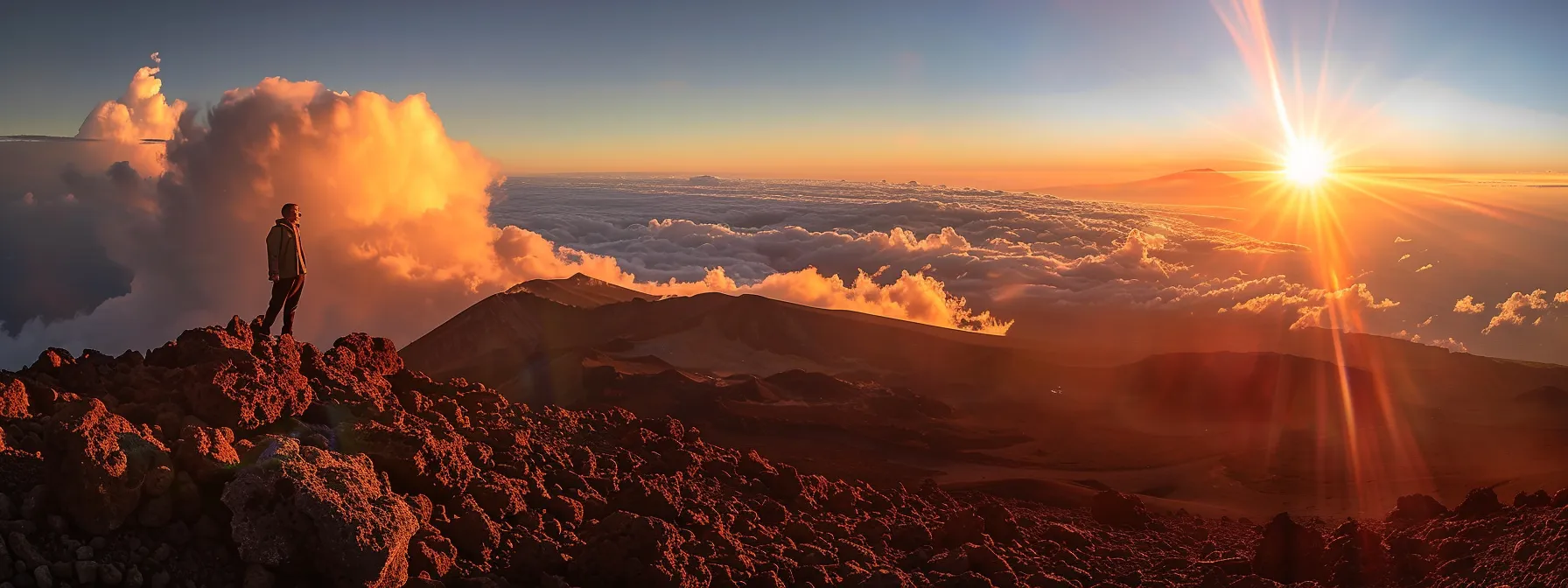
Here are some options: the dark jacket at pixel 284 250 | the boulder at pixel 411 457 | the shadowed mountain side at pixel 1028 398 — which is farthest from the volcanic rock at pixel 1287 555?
the dark jacket at pixel 284 250

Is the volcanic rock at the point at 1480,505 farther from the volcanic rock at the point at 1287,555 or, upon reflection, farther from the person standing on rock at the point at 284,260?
the person standing on rock at the point at 284,260

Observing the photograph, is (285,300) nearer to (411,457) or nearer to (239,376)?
(239,376)

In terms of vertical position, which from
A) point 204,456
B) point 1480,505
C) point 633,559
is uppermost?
point 204,456

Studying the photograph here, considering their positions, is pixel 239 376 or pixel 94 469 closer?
pixel 94 469

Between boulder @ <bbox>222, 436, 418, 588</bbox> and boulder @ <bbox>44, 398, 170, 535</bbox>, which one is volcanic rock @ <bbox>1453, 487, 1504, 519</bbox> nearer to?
boulder @ <bbox>222, 436, 418, 588</bbox>

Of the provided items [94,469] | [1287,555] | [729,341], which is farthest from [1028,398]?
[94,469]

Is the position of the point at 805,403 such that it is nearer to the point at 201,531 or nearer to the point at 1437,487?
the point at 1437,487

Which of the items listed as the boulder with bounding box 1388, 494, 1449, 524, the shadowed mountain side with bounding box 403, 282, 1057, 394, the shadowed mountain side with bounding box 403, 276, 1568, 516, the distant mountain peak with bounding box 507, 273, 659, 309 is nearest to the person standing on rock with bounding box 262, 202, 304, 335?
the shadowed mountain side with bounding box 403, 276, 1568, 516

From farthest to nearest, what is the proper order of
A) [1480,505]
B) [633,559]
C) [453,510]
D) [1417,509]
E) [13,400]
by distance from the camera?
[1417,509] → [1480,505] → [453,510] → [633,559] → [13,400]
